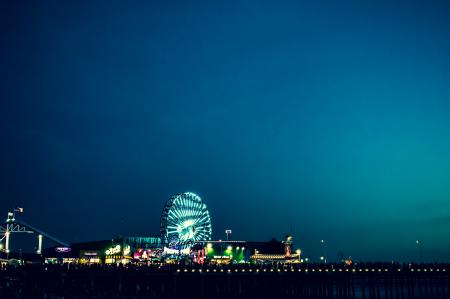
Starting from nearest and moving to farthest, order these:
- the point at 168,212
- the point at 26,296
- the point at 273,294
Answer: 1. the point at 26,296
2. the point at 273,294
3. the point at 168,212

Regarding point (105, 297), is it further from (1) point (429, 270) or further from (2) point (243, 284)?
(1) point (429, 270)

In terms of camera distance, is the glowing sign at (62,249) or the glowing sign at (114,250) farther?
the glowing sign at (62,249)

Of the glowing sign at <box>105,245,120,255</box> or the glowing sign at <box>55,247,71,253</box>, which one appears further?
the glowing sign at <box>55,247,71,253</box>

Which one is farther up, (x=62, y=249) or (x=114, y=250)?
(x=62, y=249)

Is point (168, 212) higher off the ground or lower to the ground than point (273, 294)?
higher

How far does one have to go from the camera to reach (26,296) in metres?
59.2

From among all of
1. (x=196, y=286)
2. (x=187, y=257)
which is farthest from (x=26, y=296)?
(x=187, y=257)

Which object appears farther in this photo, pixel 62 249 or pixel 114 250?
pixel 62 249

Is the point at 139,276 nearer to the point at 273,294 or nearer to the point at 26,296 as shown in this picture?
the point at 26,296

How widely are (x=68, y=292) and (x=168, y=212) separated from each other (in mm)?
42887

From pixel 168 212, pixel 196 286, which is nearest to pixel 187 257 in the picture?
pixel 168 212

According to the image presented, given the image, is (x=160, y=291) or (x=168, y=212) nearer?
(x=160, y=291)

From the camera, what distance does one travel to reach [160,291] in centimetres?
7338

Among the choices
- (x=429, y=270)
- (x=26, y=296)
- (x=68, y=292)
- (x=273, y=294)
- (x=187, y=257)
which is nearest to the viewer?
(x=26, y=296)
